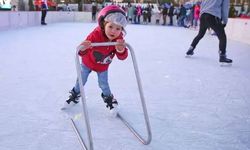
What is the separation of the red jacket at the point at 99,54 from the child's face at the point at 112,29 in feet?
0.37

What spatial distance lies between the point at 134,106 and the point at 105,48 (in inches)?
27.2

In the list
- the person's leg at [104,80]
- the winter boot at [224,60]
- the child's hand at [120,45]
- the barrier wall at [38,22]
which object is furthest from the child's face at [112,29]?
the barrier wall at [38,22]

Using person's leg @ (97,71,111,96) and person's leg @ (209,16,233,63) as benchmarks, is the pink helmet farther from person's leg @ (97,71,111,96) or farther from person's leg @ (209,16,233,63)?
person's leg @ (209,16,233,63)

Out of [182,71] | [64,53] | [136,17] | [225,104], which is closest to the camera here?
[225,104]

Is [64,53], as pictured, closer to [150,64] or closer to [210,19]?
[150,64]

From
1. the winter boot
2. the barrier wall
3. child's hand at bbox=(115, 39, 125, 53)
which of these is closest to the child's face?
child's hand at bbox=(115, 39, 125, 53)

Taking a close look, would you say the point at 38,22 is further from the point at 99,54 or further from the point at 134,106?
the point at 99,54

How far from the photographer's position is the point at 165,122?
2.31m

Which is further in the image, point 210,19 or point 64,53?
point 64,53

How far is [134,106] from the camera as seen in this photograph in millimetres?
2652

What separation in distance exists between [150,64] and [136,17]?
1440 centimetres

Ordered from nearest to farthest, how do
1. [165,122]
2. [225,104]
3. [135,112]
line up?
[165,122], [135,112], [225,104]

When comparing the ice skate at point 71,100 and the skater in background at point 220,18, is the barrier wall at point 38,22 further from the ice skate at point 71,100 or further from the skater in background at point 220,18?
the ice skate at point 71,100

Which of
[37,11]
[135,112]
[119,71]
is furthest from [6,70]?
[37,11]
